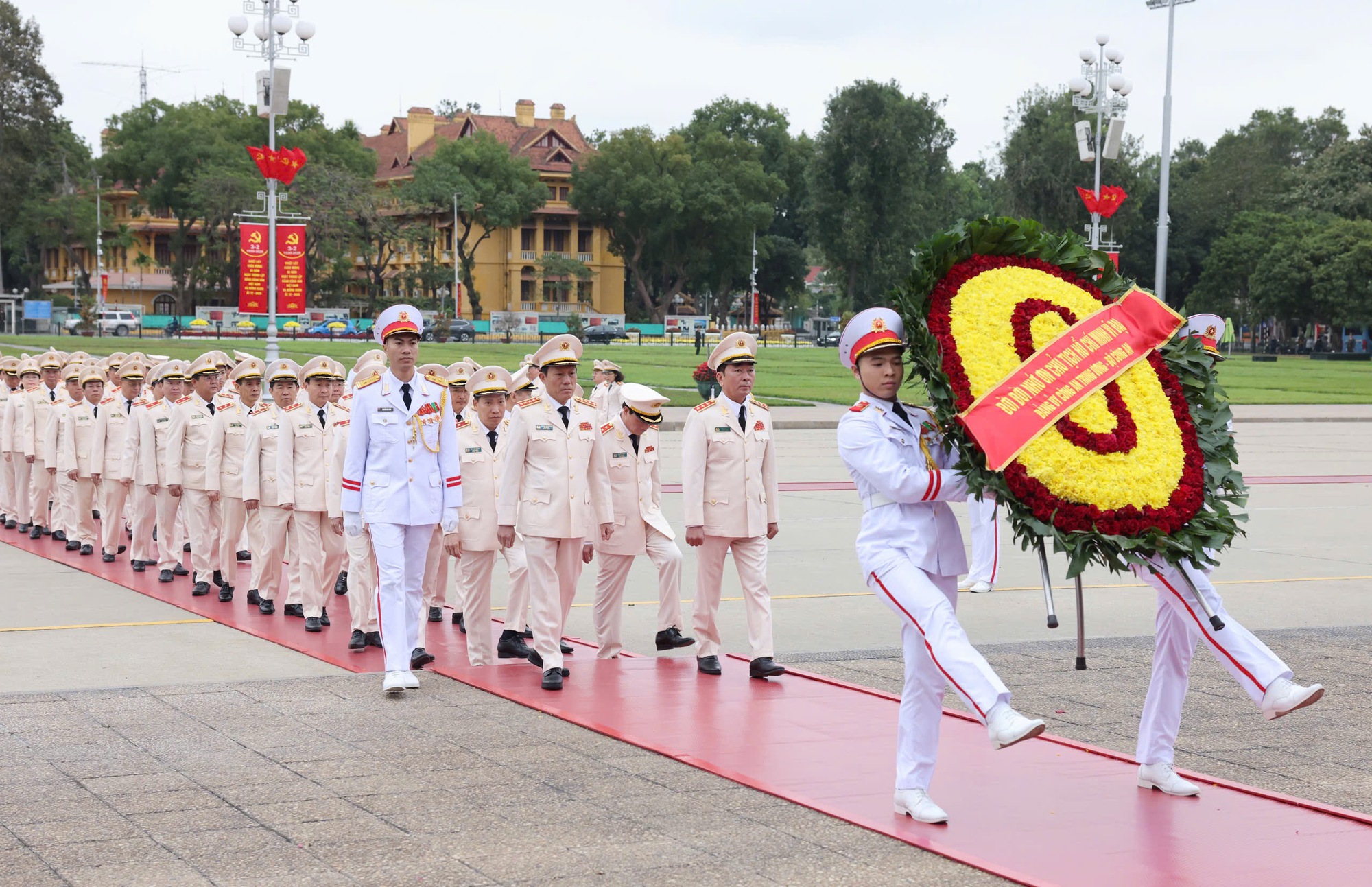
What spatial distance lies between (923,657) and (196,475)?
26.1 feet

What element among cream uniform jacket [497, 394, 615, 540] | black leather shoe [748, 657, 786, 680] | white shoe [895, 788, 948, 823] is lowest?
black leather shoe [748, 657, 786, 680]

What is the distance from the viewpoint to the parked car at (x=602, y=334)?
7912 centimetres

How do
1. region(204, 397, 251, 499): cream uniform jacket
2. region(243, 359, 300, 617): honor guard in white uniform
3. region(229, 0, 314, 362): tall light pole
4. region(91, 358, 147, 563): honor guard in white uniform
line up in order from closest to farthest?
region(243, 359, 300, 617): honor guard in white uniform → region(204, 397, 251, 499): cream uniform jacket → region(91, 358, 147, 563): honor guard in white uniform → region(229, 0, 314, 362): tall light pole

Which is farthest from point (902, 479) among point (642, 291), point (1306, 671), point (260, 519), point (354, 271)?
point (354, 271)

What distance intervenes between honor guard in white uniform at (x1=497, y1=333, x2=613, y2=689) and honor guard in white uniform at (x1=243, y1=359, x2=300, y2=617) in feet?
8.93

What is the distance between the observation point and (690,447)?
8.42 meters

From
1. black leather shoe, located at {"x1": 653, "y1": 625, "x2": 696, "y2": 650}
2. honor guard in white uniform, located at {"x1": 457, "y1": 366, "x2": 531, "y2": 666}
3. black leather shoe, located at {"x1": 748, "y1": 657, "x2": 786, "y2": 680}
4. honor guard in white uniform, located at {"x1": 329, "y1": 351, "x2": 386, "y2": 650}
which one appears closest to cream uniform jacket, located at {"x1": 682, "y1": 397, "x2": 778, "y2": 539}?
black leather shoe, located at {"x1": 748, "y1": 657, "x2": 786, "y2": 680}

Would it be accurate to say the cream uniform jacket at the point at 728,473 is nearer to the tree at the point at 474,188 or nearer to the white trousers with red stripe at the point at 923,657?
the white trousers with red stripe at the point at 923,657

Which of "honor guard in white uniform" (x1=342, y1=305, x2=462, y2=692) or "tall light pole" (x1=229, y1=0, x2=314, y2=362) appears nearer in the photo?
"honor guard in white uniform" (x1=342, y1=305, x2=462, y2=692)

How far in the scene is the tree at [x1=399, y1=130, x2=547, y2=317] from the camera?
82.8 metres

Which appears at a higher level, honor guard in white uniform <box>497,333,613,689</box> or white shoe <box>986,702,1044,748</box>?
honor guard in white uniform <box>497,333,613,689</box>

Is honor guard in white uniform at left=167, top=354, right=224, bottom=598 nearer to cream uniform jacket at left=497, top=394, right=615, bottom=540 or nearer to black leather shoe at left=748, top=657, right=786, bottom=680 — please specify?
cream uniform jacket at left=497, top=394, right=615, bottom=540

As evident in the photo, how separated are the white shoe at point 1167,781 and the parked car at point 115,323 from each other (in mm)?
77226

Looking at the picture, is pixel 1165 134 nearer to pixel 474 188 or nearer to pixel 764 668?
pixel 764 668
